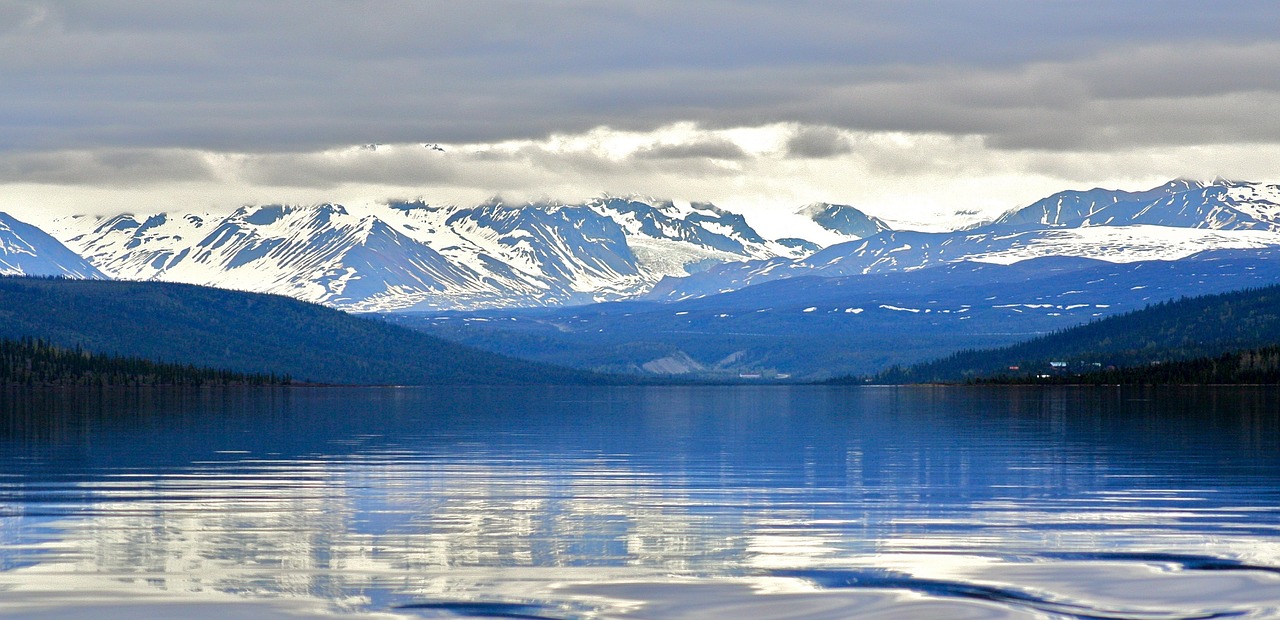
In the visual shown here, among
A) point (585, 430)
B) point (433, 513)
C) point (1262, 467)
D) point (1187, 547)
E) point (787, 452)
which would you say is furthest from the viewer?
point (585, 430)

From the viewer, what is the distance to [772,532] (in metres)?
54.9

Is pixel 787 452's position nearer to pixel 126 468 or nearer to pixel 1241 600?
pixel 126 468

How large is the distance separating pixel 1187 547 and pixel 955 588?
439 inches

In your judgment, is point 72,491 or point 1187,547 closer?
point 1187,547

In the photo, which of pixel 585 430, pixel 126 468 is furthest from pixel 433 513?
pixel 585 430

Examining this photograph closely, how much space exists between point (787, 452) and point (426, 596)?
2400 inches

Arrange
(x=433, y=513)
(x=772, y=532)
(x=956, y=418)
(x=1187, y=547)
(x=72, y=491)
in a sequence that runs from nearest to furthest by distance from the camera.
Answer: (x=1187, y=547), (x=772, y=532), (x=433, y=513), (x=72, y=491), (x=956, y=418)

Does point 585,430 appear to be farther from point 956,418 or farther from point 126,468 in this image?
point 126,468

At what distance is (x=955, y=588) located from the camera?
43312 mm

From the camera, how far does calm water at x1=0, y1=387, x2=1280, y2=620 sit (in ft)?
138

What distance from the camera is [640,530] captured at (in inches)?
2181

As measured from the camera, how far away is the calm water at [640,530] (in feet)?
138

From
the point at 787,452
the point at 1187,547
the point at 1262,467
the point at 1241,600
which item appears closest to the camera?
the point at 1241,600

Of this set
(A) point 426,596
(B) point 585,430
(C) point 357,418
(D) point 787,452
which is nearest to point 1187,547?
(A) point 426,596
